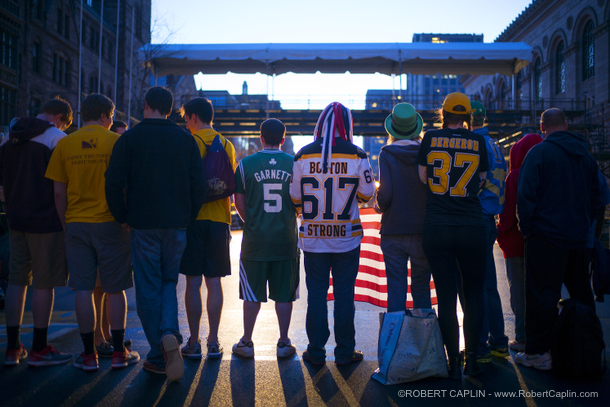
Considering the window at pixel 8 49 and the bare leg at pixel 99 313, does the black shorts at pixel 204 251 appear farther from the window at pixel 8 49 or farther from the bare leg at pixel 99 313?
the window at pixel 8 49

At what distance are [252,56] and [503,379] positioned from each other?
19.3 meters

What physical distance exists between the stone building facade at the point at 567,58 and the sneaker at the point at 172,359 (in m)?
23.5

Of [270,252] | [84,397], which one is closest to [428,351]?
[270,252]

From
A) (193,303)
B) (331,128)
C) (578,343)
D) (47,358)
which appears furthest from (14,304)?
(578,343)

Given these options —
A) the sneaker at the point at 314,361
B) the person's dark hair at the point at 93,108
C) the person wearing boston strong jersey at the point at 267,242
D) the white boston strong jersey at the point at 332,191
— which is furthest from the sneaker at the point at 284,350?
the person's dark hair at the point at 93,108

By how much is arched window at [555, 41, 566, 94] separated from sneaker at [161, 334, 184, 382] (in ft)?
117

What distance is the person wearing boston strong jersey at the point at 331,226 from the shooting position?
453cm

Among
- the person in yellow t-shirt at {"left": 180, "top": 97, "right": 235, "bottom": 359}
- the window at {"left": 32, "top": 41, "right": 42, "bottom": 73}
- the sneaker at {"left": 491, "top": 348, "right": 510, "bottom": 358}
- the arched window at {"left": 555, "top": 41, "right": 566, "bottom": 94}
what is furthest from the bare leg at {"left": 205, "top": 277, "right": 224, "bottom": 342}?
the arched window at {"left": 555, "top": 41, "right": 566, "bottom": 94}

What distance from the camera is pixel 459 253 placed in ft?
13.4

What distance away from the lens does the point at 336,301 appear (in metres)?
4.56

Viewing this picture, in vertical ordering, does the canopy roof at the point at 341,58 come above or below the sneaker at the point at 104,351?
above

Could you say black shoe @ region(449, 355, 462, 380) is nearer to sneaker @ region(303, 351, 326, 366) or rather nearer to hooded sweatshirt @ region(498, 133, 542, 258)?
sneaker @ region(303, 351, 326, 366)

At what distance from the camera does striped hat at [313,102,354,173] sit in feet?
14.9

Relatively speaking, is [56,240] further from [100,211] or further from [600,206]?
[600,206]
